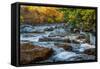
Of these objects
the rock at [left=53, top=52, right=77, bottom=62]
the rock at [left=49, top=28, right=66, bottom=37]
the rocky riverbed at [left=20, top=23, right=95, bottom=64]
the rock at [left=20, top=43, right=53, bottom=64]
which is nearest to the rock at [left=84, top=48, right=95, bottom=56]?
the rocky riverbed at [left=20, top=23, right=95, bottom=64]

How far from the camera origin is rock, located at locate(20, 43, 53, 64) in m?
4.12

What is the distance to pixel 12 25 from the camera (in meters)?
4.16

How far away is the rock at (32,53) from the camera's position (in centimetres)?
412

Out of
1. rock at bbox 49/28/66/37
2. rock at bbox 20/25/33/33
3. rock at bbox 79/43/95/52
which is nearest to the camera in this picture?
rock at bbox 20/25/33/33

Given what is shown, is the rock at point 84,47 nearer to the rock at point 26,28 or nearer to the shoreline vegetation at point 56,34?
the shoreline vegetation at point 56,34

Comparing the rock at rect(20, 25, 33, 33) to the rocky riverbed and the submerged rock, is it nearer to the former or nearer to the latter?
the rocky riverbed

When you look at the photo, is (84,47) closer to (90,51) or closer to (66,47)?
(90,51)

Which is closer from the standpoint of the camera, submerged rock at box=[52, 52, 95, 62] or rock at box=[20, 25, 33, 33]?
rock at box=[20, 25, 33, 33]

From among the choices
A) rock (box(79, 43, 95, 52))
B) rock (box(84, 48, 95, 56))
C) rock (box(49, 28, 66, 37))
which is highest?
rock (box(49, 28, 66, 37))

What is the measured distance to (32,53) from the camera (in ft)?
13.8

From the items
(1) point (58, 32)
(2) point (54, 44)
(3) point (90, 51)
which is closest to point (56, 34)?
(1) point (58, 32)

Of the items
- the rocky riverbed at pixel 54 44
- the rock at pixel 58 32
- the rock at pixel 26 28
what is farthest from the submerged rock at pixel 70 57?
the rock at pixel 26 28

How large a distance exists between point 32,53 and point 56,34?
0.50 m

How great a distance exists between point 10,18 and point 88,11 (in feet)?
4.26
